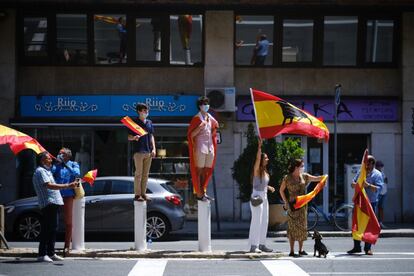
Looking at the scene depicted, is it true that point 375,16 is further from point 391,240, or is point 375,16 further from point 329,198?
point 391,240

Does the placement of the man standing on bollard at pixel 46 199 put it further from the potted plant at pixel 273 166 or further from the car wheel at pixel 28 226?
the potted plant at pixel 273 166

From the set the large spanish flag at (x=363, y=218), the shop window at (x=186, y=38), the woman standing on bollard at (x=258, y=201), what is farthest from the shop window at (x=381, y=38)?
the woman standing on bollard at (x=258, y=201)

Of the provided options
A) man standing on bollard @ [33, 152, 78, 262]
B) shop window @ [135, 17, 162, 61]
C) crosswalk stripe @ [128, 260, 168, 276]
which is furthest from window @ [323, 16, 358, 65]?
man standing on bollard @ [33, 152, 78, 262]

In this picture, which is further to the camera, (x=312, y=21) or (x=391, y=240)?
(x=312, y=21)

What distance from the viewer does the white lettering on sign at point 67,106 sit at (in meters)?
24.8

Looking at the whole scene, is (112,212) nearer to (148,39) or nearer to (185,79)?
(185,79)

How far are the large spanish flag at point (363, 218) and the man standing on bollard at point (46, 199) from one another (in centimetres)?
548

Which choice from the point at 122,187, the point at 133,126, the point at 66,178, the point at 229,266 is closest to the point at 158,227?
the point at 122,187

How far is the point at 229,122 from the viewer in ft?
81.8

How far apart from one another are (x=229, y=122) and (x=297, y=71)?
105 inches

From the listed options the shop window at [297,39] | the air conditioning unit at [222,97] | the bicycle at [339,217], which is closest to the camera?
the bicycle at [339,217]

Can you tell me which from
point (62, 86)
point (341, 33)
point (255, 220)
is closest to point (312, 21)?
point (341, 33)

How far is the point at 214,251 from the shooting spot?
15.1 metres

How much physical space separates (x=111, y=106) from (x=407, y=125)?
9.10 meters
